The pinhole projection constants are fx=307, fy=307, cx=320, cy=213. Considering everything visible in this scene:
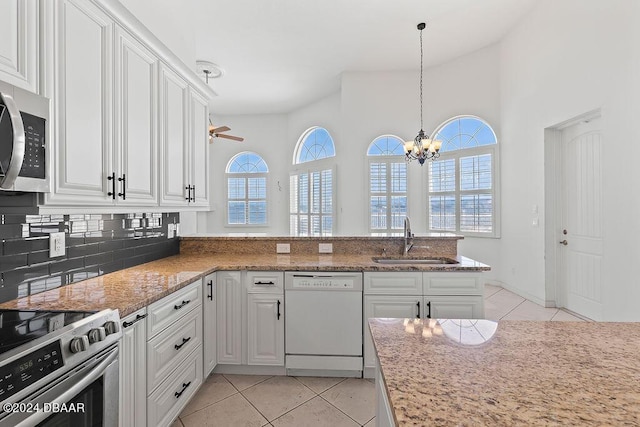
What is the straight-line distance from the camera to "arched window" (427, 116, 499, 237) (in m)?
4.93

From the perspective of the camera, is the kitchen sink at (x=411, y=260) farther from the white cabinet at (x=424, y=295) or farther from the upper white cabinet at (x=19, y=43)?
the upper white cabinet at (x=19, y=43)

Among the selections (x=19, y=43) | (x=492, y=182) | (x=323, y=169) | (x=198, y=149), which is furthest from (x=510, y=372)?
(x=323, y=169)

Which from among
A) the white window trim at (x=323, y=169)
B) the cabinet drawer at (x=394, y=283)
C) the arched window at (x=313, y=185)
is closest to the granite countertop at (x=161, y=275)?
the cabinet drawer at (x=394, y=283)

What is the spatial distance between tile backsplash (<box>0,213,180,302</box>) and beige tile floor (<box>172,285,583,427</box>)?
108 centimetres

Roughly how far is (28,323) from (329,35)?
441 centimetres

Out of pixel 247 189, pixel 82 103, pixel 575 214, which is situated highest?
pixel 247 189

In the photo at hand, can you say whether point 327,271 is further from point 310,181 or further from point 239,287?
point 310,181

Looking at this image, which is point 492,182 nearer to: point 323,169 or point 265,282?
point 323,169

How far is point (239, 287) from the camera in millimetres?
2273

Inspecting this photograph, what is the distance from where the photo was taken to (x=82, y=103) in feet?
4.66

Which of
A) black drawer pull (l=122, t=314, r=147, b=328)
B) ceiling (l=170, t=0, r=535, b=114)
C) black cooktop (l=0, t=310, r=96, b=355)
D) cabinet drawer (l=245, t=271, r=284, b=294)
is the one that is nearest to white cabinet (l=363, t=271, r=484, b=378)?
cabinet drawer (l=245, t=271, r=284, b=294)

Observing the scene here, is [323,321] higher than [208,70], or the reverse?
[208,70]

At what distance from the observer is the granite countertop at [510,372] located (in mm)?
607

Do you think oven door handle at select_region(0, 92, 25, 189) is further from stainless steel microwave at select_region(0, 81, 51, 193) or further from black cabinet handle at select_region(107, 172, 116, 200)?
black cabinet handle at select_region(107, 172, 116, 200)
